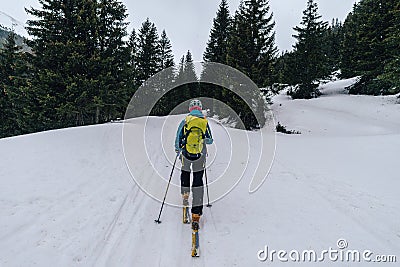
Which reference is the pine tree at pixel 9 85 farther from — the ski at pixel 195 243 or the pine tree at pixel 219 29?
the pine tree at pixel 219 29

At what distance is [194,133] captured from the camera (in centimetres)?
515

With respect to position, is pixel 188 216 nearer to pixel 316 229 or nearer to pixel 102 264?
pixel 102 264

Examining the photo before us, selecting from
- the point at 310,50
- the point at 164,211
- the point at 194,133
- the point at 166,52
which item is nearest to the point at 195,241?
the point at 164,211

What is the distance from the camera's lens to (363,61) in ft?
76.1

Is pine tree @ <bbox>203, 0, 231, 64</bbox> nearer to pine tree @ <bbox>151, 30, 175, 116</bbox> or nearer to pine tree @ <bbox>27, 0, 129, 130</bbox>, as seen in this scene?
pine tree @ <bbox>151, 30, 175, 116</bbox>

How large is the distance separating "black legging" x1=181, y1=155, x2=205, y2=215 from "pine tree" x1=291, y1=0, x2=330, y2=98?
28308 mm

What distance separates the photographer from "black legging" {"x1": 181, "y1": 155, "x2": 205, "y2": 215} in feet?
15.3

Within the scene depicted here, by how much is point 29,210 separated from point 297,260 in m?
5.44

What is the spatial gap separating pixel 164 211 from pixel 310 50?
3033 centimetres

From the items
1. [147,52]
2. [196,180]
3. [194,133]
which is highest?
[147,52]

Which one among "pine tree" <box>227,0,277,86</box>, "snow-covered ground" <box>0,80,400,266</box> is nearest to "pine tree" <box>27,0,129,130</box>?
"snow-covered ground" <box>0,80,400,266</box>

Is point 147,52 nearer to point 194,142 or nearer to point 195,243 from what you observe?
point 194,142

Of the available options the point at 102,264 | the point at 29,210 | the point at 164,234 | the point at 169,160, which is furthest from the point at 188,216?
the point at 169,160

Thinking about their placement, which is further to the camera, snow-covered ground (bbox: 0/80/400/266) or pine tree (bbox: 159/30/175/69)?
pine tree (bbox: 159/30/175/69)
